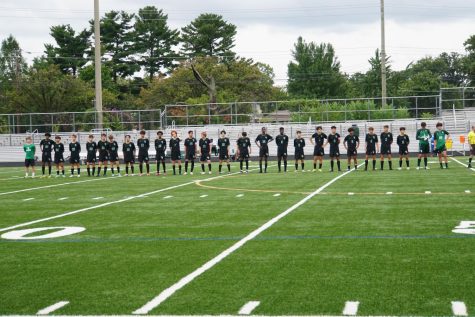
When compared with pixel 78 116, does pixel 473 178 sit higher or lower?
lower

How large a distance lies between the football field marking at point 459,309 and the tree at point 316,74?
81.9 m

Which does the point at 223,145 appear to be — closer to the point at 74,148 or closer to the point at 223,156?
the point at 223,156

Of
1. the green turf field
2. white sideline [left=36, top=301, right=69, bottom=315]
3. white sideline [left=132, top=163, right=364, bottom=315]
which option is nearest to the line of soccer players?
the green turf field

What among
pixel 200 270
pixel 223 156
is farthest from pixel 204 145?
pixel 200 270

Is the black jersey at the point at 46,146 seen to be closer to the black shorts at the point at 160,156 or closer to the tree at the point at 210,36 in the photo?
the black shorts at the point at 160,156

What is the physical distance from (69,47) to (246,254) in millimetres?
76790

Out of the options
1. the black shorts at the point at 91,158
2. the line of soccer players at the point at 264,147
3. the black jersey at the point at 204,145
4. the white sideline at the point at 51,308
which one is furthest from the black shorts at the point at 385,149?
the white sideline at the point at 51,308

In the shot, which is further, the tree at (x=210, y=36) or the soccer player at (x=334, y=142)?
the tree at (x=210, y=36)

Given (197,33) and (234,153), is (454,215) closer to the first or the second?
(234,153)

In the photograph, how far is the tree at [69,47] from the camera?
80875mm

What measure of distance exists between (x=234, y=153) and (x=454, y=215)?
28.1 meters

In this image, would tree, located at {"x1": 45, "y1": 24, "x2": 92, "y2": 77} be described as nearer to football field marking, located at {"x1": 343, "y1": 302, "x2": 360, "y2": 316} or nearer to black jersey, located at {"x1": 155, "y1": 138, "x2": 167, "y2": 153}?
black jersey, located at {"x1": 155, "y1": 138, "x2": 167, "y2": 153}

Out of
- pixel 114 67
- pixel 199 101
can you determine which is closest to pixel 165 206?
pixel 199 101

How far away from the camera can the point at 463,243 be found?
9008 mm
